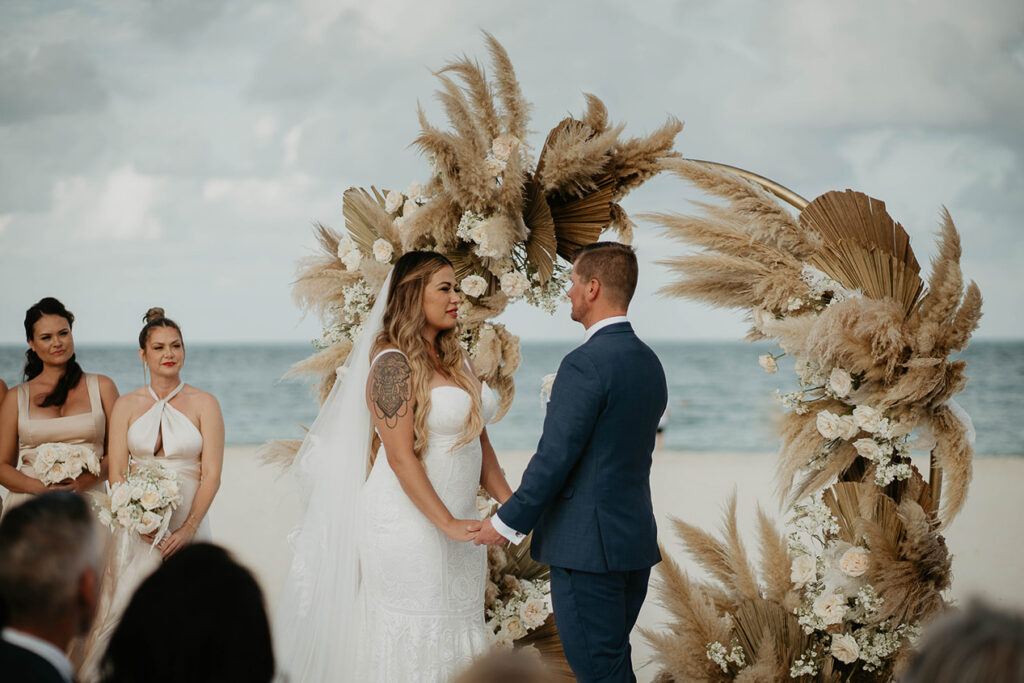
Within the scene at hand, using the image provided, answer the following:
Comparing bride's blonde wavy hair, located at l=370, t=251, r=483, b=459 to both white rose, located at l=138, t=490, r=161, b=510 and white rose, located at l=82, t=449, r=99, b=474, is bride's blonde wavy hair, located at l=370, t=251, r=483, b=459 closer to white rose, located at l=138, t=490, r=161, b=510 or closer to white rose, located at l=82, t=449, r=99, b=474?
white rose, located at l=138, t=490, r=161, b=510

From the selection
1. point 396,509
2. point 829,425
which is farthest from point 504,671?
point 829,425

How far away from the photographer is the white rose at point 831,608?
13.0 ft

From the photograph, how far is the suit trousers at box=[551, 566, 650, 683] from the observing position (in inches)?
137

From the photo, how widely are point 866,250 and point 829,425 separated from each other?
2.76ft

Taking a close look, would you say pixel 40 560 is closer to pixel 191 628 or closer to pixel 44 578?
pixel 44 578

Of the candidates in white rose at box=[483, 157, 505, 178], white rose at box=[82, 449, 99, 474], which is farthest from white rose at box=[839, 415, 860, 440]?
white rose at box=[82, 449, 99, 474]

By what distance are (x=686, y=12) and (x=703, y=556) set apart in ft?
73.8

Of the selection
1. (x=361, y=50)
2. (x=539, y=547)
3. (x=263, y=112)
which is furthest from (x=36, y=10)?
(x=539, y=547)

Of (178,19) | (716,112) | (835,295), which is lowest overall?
(835,295)

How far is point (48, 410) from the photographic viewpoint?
4.60 metres

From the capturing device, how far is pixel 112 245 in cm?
2767

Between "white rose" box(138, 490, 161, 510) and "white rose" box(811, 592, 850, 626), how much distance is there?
3.16 m

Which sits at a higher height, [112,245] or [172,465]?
[112,245]

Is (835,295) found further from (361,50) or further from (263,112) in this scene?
A: (263,112)
